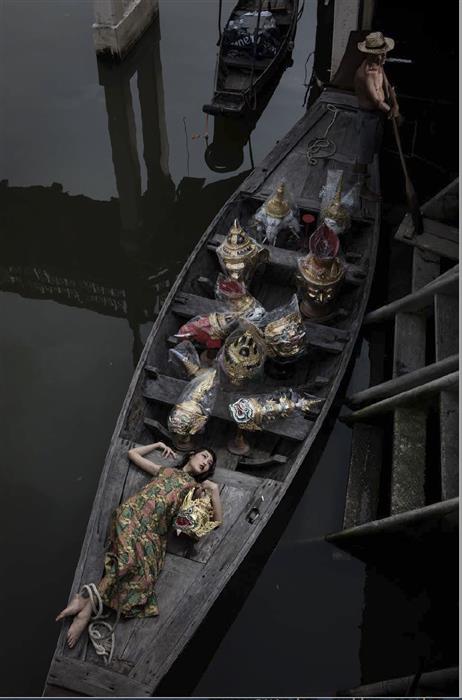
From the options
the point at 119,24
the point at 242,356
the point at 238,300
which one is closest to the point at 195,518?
the point at 242,356

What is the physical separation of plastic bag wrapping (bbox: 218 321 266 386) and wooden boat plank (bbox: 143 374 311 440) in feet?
0.65

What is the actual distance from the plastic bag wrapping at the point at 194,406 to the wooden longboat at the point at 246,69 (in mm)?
5877

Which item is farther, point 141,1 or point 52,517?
point 141,1

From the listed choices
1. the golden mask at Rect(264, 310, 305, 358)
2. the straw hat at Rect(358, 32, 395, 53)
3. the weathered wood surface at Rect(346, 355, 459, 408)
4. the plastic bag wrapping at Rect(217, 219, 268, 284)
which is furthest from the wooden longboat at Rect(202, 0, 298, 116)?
the weathered wood surface at Rect(346, 355, 459, 408)

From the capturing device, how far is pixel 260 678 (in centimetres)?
532

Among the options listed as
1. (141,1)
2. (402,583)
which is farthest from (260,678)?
(141,1)

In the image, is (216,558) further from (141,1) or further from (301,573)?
(141,1)

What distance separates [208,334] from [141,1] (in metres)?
8.48

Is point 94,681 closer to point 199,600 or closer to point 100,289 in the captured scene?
point 199,600

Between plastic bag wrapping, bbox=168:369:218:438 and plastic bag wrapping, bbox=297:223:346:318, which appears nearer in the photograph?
plastic bag wrapping, bbox=168:369:218:438

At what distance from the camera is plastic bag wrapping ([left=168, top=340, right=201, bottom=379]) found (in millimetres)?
6219

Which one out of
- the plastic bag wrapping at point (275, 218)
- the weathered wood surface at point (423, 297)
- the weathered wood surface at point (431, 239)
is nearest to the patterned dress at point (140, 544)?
the weathered wood surface at point (423, 297)

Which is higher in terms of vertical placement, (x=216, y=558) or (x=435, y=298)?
(x=435, y=298)

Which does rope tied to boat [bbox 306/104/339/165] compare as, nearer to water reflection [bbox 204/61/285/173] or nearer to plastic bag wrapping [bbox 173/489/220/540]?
water reflection [bbox 204/61/285/173]
